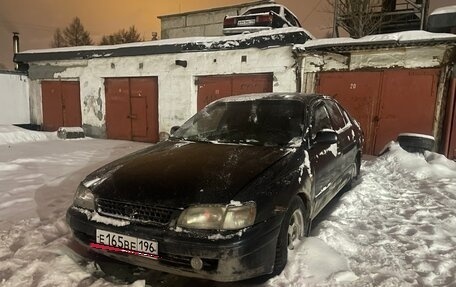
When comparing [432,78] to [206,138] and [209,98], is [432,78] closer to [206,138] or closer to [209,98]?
[209,98]

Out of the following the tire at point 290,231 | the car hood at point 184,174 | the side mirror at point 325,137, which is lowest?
the tire at point 290,231

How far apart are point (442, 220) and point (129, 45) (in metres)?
10.9

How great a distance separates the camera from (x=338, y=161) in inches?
162

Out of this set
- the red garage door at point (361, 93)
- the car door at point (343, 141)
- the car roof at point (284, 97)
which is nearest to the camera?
the car roof at point (284, 97)

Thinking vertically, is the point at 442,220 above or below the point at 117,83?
below

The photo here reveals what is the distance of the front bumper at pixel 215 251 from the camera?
88.9 inches

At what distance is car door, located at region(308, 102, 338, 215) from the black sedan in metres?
0.02

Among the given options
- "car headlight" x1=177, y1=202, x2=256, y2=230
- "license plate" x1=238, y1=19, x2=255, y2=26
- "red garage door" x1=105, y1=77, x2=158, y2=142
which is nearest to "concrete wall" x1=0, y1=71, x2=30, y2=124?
"red garage door" x1=105, y1=77, x2=158, y2=142

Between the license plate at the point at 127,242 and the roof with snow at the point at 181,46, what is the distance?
26.2 feet

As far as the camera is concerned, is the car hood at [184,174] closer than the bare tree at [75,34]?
Yes

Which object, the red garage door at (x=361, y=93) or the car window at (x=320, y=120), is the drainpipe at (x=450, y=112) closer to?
the red garage door at (x=361, y=93)

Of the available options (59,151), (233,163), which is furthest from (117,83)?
(233,163)

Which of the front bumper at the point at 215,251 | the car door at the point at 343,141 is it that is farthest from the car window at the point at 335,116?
the front bumper at the point at 215,251

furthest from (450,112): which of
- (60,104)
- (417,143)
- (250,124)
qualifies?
(60,104)
